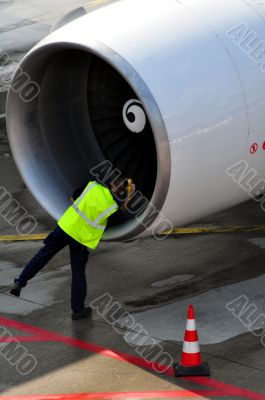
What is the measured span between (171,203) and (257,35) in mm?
1760

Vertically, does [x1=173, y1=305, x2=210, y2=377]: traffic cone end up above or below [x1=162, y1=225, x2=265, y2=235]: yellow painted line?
above

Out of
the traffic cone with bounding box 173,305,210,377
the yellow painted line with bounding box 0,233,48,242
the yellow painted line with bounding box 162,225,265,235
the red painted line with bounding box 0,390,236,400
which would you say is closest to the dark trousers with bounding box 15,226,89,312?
the traffic cone with bounding box 173,305,210,377

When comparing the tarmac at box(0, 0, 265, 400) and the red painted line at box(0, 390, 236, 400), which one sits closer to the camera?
the red painted line at box(0, 390, 236, 400)

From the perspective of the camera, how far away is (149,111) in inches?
361

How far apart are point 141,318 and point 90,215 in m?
1.13

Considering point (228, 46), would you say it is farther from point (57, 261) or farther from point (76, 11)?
point (57, 261)

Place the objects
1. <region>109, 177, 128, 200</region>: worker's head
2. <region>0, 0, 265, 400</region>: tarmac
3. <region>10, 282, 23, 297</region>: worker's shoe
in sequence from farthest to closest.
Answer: <region>10, 282, 23, 297</region>: worker's shoe
<region>109, 177, 128, 200</region>: worker's head
<region>0, 0, 265, 400</region>: tarmac

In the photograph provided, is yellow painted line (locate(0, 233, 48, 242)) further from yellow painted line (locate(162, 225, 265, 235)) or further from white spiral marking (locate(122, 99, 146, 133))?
white spiral marking (locate(122, 99, 146, 133))

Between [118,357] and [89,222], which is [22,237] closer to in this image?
[89,222]

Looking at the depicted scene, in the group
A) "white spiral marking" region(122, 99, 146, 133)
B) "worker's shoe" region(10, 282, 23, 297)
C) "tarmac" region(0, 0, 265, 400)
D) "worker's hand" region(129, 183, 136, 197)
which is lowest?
"tarmac" region(0, 0, 265, 400)

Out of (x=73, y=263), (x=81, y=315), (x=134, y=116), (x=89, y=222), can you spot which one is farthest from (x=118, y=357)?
(x=134, y=116)

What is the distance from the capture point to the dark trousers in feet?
33.6

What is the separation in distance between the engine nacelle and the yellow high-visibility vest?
0.16 m

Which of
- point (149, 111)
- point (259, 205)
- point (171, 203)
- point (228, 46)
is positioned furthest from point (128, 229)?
point (259, 205)
